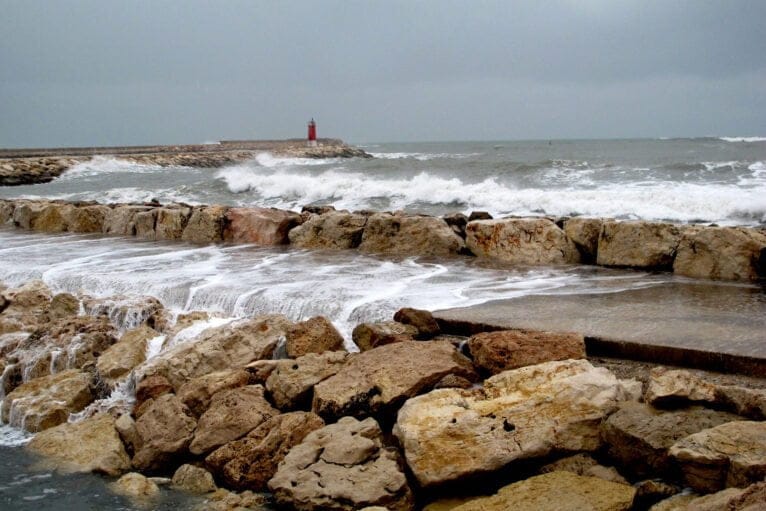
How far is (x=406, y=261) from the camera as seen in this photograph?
9.22 metres

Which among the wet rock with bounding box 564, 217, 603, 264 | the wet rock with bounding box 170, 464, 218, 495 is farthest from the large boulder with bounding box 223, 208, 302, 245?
the wet rock with bounding box 170, 464, 218, 495

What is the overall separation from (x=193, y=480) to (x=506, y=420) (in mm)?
2078

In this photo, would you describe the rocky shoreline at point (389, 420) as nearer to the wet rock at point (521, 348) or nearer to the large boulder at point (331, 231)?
the wet rock at point (521, 348)

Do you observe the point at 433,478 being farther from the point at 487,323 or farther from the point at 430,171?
the point at 430,171

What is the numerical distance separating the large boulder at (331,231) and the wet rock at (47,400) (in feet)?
15.6


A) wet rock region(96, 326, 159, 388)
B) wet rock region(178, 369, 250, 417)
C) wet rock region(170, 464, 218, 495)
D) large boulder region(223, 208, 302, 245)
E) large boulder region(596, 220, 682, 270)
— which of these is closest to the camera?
wet rock region(170, 464, 218, 495)

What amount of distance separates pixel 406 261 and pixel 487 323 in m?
3.45

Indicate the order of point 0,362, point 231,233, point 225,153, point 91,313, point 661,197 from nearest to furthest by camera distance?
point 0,362, point 91,313, point 231,233, point 661,197, point 225,153

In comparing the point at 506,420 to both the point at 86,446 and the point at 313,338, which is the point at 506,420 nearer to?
the point at 313,338

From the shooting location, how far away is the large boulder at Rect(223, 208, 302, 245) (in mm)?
11109

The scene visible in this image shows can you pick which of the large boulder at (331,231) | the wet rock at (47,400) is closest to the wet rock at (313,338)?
the wet rock at (47,400)

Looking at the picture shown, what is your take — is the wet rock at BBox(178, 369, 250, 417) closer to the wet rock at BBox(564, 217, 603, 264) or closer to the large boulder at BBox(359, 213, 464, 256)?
the large boulder at BBox(359, 213, 464, 256)

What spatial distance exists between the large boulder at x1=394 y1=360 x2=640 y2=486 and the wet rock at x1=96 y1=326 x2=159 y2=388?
290cm

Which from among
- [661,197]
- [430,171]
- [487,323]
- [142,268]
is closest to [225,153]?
[430,171]
